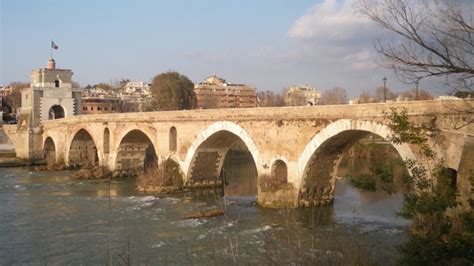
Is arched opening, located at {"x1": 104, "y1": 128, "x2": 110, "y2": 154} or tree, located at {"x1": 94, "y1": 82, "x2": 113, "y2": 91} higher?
tree, located at {"x1": 94, "y1": 82, "x2": 113, "y2": 91}

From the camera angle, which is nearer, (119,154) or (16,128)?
(119,154)

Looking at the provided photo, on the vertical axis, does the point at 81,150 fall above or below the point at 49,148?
below

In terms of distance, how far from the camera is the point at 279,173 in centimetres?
1733

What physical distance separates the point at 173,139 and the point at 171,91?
938 inches

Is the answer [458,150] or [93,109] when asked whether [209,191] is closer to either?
[458,150]

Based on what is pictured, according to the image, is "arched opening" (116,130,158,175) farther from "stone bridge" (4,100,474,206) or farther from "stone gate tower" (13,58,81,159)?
"stone gate tower" (13,58,81,159)

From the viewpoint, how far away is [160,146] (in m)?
22.9

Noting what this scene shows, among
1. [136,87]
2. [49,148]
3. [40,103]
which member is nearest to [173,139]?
[49,148]

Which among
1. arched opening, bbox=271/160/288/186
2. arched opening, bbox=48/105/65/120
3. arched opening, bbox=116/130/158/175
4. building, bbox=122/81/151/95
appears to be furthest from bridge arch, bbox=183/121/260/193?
building, bbox=122/81/151/95

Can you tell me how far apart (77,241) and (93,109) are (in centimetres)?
5060

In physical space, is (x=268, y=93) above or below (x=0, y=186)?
above

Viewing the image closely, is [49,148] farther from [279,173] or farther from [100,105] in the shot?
[100,105]

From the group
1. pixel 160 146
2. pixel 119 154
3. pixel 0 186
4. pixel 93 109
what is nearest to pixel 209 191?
pixel 160 146

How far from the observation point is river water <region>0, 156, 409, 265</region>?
10945mm
